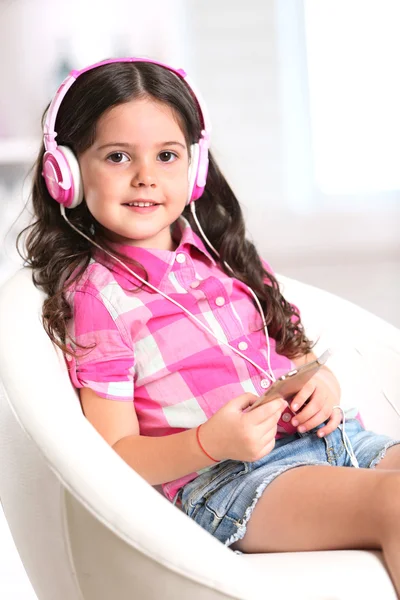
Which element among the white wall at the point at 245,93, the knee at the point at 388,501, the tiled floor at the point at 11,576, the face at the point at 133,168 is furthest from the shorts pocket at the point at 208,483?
the white wall at the point at 245,93

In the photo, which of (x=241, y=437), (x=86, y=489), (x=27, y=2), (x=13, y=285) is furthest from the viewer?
(x=27, y=2)

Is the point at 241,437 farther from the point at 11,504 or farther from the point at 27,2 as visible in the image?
the point at 27,2

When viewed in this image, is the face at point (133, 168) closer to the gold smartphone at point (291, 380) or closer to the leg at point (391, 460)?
the gold smartphone at point (291, 380)

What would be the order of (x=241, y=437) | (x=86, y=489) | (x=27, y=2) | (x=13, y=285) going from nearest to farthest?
(x=86, y=489) → (x=241, y=437) → (x=13, y=285) → (x=27, y=2)

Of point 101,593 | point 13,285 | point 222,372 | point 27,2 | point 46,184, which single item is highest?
point 27,2

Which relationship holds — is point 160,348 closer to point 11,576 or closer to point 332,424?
point 332,424

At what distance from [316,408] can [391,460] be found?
0.12 m

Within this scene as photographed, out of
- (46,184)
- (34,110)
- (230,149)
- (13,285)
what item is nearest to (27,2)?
(34,110)

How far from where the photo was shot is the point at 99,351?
3.80ft

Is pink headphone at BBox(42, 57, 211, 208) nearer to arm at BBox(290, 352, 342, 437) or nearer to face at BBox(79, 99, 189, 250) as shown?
face at BBox(79, 99, 189, 250)

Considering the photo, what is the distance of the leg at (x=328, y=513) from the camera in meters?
0.97

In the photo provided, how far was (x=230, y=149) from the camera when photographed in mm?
2340

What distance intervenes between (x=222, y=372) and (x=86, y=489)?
1.16ft

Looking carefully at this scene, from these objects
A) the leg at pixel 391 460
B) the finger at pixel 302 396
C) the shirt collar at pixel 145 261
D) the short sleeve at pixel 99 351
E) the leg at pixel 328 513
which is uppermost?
the shirt collar at pixel 145 261
